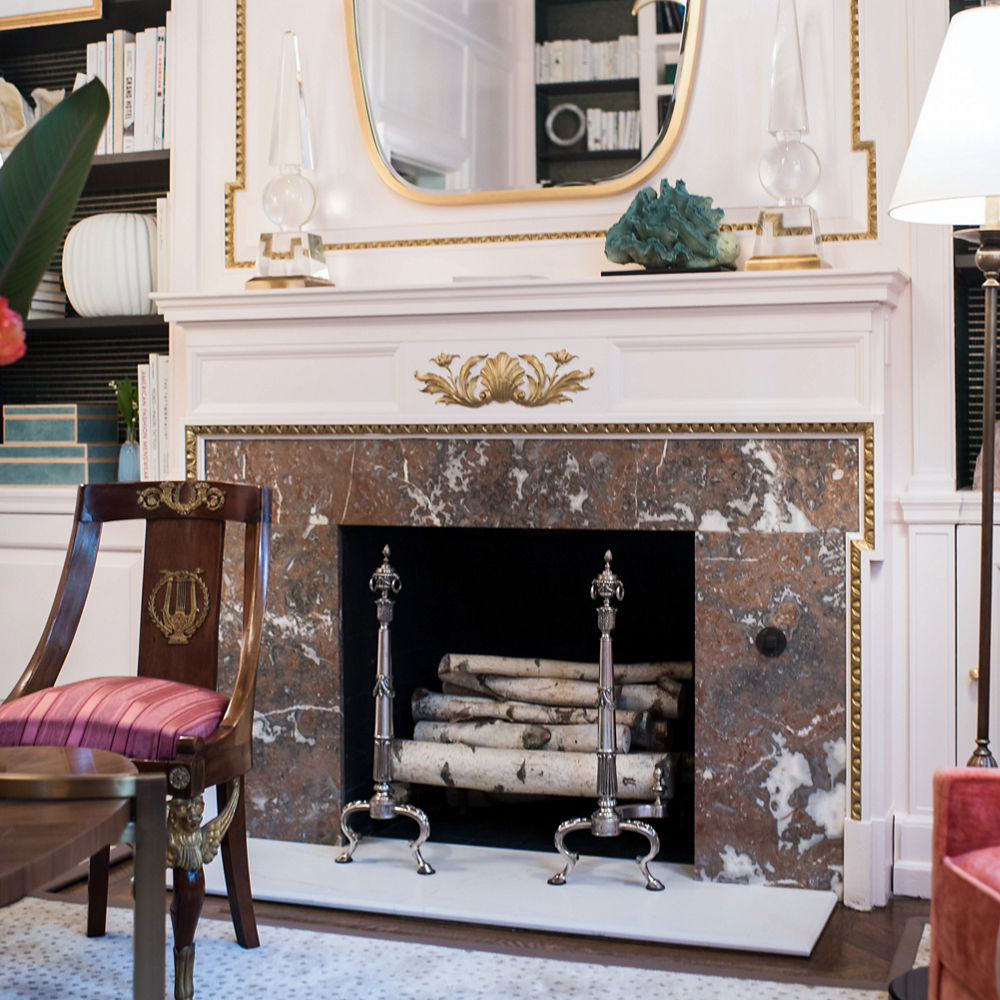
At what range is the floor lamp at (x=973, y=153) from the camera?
219 centimetres

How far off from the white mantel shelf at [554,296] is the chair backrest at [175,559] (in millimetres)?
603

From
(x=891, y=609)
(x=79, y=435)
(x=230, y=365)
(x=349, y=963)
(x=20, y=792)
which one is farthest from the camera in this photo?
(x=79, y=435)

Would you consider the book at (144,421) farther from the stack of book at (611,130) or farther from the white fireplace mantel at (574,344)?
the stack of book at (611,130)

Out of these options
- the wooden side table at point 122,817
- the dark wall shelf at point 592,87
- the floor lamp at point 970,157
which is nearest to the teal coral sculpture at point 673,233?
the dark wall shelf at point 592,87

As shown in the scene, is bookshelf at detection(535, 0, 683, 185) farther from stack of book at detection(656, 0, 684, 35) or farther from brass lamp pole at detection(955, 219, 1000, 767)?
brass lamp pole at detection(955, 219, 1000, 767)

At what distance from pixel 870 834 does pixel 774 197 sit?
4.50ft

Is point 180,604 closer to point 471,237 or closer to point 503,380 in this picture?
point 503,380

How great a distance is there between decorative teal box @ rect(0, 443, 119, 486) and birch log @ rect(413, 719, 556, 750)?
1094 millimetres

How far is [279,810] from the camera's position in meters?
3.13

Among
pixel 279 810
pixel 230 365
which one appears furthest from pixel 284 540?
pixel 279 810

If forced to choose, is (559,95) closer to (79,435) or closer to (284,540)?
(284,540)

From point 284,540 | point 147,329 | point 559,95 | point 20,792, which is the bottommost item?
point 20,792

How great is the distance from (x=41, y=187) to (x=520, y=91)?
206cm

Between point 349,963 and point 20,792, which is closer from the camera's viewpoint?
point 20,792
